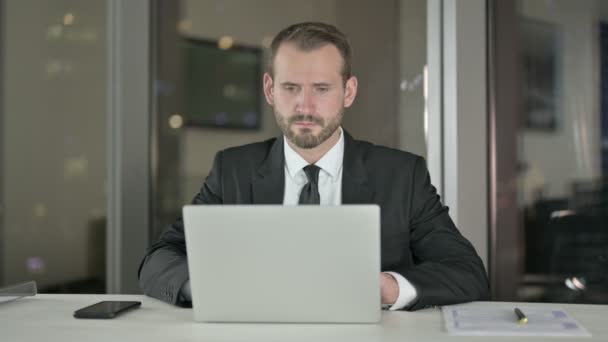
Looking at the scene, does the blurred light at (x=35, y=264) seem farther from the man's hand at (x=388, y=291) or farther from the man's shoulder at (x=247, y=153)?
the man's hand at (x=388, y=291)

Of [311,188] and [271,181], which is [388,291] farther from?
[271,181]

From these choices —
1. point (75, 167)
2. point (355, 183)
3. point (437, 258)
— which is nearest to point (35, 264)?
point (75, 167)

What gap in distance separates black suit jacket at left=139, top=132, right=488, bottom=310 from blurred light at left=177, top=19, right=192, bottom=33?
1.59 metres

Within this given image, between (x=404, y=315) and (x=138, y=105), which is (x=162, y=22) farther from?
(x=404, y=315)

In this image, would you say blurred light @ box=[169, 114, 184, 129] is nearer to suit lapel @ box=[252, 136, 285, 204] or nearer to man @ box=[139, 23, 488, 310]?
man @ box=[139, 23, 488, 310]

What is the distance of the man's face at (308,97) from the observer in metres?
2.23

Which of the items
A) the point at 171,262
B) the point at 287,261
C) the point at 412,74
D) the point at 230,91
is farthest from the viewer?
the point at 230,91

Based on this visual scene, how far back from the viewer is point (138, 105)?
12.4 ft

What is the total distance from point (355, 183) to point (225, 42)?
5.78 ft

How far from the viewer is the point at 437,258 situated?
2.06m

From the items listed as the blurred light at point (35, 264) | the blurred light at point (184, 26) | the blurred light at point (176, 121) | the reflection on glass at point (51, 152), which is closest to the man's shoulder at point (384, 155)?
the blurred light at point (176, 121)

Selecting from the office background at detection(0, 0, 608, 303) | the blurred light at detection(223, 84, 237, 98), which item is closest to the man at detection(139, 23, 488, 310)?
the office background at detection(0, 0, 608, 303)

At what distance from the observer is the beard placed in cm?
223

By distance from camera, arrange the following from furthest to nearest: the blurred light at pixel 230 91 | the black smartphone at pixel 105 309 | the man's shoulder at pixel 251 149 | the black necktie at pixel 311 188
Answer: the blurred light at pixel 230 91, the man's shoulder at pixel 251 149, the black necktie at pixel 311 188, the black smartphone at pixel 105 309
